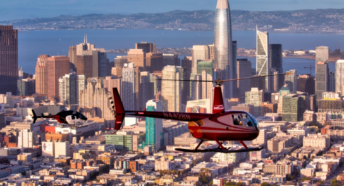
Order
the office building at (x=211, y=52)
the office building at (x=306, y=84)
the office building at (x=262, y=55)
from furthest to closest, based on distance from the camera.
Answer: the office building at (x=211, y=52) < the office building at (x=262, y=55) < the office building at (x=306, y=84)

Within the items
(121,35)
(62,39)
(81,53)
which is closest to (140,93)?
(81,53)

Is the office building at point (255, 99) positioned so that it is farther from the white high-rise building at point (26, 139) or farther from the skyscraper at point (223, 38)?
the white high-rise building at point (26, 139)

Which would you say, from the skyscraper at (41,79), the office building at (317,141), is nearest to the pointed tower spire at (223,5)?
the skyscraper at (41,79)

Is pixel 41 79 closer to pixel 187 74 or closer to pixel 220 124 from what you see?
pixel 187 74

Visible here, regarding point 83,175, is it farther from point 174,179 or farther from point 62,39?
point 62,39

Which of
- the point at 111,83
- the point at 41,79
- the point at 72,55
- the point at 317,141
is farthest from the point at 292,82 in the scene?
the point at 317,141

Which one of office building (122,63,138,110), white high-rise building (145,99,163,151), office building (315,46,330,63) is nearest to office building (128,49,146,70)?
office building (122,63,138,110)
